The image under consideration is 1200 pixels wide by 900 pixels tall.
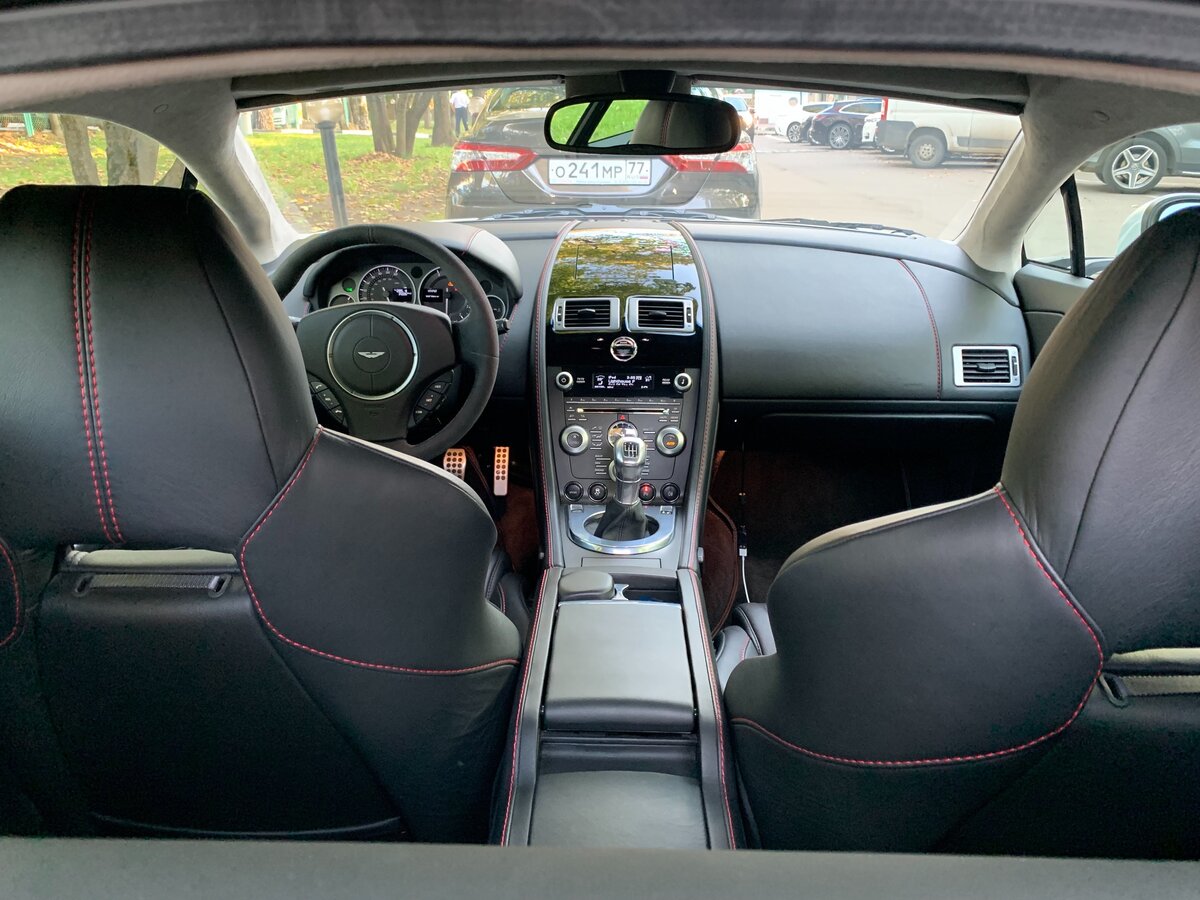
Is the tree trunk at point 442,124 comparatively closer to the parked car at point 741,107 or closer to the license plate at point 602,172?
the license plate at point 602,172

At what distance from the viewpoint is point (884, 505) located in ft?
11.8

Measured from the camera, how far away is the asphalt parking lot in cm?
285

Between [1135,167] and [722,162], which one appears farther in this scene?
[722,162]

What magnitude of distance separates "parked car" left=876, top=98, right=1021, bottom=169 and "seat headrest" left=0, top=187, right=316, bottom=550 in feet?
6.62

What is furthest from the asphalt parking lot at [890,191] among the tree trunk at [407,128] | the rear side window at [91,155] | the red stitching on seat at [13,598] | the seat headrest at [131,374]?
the red stitching on seat at [13,598]

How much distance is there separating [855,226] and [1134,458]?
8.63 ft

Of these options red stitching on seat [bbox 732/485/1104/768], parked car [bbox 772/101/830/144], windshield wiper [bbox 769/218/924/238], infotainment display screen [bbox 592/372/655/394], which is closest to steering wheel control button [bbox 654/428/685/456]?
infotainment display screen [bbox 592/372/655/394]

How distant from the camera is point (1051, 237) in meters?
2.99

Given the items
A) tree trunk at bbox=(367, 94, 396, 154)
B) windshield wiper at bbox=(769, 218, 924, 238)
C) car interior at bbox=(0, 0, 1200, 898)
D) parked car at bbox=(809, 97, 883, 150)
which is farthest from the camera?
parked car at bbox=(809, 97, 883, 150)

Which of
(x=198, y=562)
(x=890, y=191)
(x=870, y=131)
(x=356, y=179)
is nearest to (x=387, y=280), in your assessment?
(x=198, y=562)

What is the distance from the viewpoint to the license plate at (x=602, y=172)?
3465mm

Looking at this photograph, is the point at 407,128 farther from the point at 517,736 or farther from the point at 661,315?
the point at 517,736

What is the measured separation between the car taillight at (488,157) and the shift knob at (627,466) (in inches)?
54.2

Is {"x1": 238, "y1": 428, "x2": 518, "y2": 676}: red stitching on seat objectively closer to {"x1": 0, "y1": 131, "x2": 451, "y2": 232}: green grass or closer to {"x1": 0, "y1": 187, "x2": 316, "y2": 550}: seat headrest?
{"x1": 0, "y1": 187, "x2": 316, "y2": 550}: seat headrest
